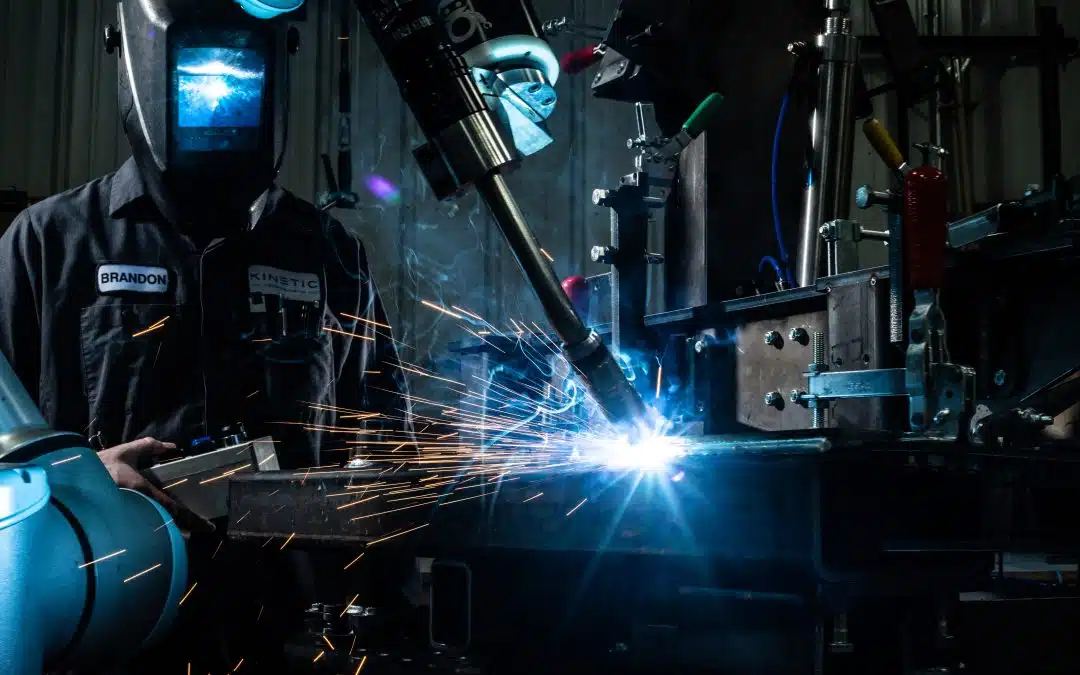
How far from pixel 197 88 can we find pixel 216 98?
1.8 inches

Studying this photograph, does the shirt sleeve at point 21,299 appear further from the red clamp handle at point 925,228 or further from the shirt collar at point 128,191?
the red clamp handle at point 925,228

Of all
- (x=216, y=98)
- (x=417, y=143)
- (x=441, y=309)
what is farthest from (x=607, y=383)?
(x=417, y=143)

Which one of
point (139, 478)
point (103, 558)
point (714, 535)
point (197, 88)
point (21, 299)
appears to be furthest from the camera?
point (21, 299)

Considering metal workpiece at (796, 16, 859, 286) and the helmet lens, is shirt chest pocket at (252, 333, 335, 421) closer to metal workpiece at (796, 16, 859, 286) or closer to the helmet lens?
the helmet lens

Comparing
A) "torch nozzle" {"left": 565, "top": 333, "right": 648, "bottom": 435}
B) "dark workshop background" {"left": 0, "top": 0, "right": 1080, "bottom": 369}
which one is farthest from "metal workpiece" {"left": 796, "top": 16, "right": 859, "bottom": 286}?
"dark workshop background" {"left": 0, "top": 0, "right": 1080, "bottom": 369}

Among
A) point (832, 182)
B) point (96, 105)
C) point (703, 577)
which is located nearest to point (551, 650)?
point (703, 577)

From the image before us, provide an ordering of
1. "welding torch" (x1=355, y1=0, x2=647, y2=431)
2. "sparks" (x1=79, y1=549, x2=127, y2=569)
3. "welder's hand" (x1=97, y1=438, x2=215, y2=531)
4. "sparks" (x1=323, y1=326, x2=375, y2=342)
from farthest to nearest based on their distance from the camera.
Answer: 1. "sparks" (x1=323, y1=326, x2=375, y2=342)
2. "welder's hand" (x1=97, y1=438, x2=215, y2=531)
3. "welding torch" (x1=355, y1=0, x2=647, y2=431)
4. "sparks" (x1=79, y1=549, x2=127, y2=569)

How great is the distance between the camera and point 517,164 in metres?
1.45

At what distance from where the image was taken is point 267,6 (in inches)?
78.2

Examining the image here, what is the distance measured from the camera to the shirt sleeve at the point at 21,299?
2.23 m

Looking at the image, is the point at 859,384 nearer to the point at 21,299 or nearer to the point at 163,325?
the point at 163,325

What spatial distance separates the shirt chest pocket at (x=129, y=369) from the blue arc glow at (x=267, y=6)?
77cm

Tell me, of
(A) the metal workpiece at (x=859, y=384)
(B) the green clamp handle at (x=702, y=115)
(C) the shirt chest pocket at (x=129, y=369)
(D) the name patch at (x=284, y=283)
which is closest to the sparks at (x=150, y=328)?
(C) the shirt chest pocket at (x=129, y=369)

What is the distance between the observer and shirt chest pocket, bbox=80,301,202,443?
2242 mm
